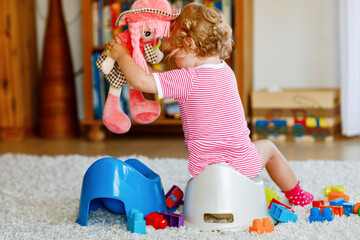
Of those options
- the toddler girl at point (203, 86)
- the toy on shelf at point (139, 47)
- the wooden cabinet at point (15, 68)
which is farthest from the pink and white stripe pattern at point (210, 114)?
the wooden cabinet at point (15, 68)

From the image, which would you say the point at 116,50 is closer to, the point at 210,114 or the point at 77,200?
the point at 210,114

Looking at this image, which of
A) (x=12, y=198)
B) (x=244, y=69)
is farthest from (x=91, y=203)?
(x=244, y=69)

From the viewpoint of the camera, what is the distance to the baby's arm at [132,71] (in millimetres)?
1099

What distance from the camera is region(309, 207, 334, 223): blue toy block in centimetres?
110

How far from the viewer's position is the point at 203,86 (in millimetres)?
1117

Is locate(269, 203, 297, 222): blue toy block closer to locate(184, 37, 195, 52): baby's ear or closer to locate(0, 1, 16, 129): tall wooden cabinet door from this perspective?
locate(184, 37, 195, 52): baby's ear

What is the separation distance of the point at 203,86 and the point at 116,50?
0.22m

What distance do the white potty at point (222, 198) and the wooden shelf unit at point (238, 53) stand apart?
1244 mm

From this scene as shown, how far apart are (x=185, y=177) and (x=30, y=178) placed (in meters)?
0.50

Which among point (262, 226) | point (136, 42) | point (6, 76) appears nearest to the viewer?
point (262, 226)

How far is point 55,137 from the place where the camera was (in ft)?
8.50

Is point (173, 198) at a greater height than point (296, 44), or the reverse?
point (296, 44)

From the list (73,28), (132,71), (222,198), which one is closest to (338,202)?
(222,198)

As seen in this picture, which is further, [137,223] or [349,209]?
[349,209]
